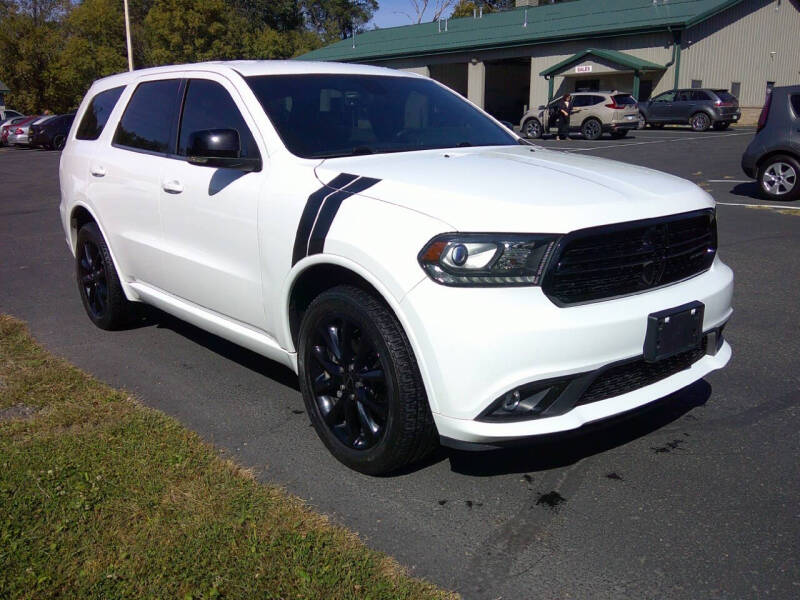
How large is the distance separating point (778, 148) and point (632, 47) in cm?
2842

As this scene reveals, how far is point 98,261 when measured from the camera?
5.55 meters

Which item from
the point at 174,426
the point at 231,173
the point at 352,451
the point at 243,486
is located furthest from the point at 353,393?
the point at 231,173

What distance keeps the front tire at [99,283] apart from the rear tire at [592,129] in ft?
80.2

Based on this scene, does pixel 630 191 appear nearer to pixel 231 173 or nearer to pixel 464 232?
pixel 464 232

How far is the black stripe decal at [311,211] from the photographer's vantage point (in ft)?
11.3

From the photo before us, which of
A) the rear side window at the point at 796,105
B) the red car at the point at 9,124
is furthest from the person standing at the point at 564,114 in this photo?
the red car at the point at 9,124

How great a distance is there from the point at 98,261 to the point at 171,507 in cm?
294

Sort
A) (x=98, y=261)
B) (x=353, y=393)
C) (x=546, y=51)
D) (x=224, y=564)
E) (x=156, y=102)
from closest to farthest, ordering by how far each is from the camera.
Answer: (x=224, y=564), (x=353, y=393), (x=156, y=102), (x=98, y=261), (x=546, y=51)

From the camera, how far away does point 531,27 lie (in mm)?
42250

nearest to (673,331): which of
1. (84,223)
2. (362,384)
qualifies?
(362,384)

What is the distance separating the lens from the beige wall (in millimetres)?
36500

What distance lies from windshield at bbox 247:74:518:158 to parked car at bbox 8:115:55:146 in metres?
30.3

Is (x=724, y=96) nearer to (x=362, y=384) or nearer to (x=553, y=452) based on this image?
(x=553, y=452)

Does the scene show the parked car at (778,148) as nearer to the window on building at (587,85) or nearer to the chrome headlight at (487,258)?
the chrome headlight at (487,258)
